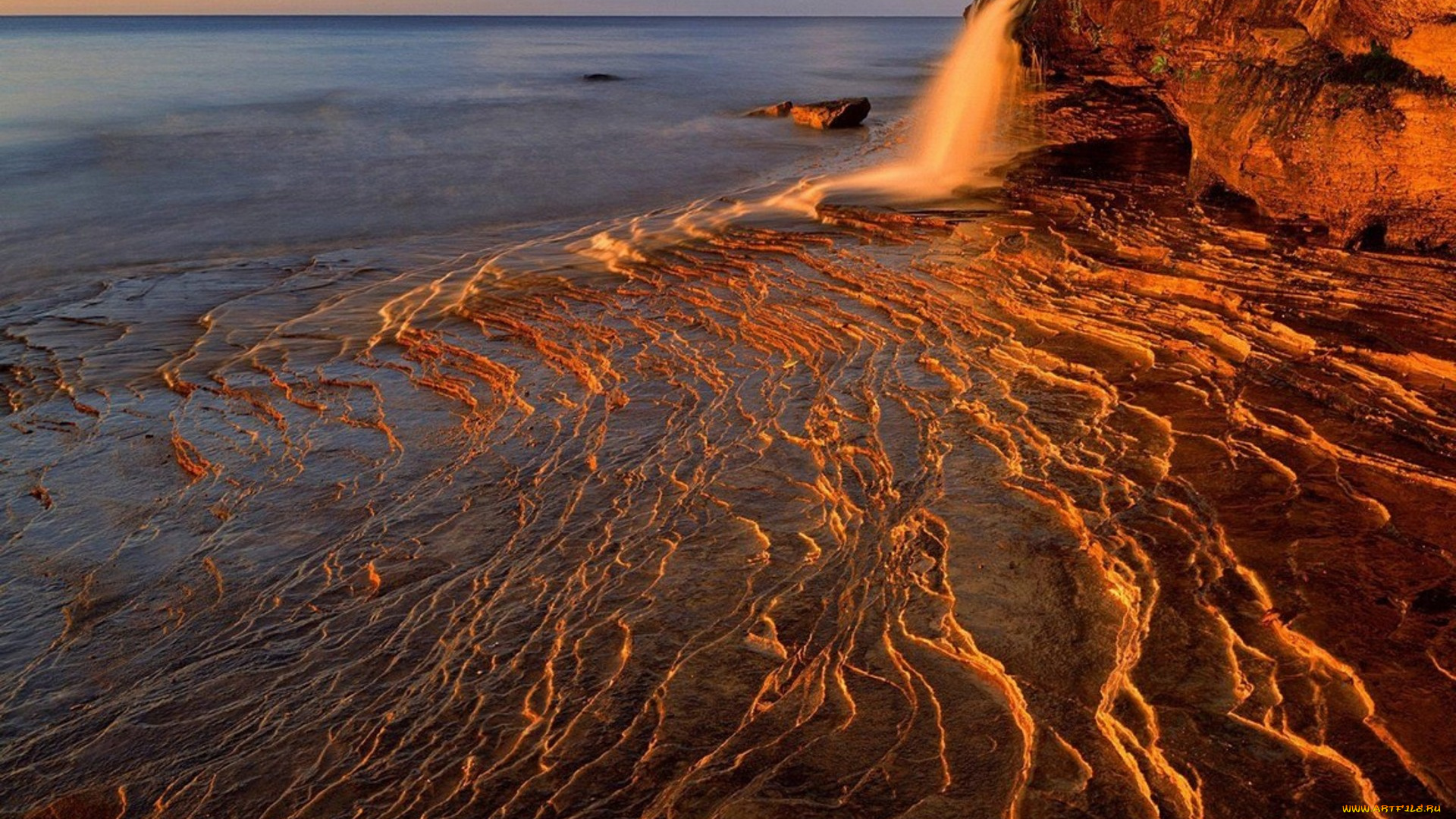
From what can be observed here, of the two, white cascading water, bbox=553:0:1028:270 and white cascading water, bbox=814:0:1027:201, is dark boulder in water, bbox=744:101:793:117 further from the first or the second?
white cascading water, bbox=814:0:1027:201

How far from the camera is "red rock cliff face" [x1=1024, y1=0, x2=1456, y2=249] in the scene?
7.20 m

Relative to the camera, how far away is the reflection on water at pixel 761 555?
3084 mm

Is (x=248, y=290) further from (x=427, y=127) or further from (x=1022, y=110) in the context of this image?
(x=427, y=127)

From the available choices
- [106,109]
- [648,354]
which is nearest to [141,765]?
[648,354]

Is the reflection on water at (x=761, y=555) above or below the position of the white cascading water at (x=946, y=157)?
below

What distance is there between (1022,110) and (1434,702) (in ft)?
45.3

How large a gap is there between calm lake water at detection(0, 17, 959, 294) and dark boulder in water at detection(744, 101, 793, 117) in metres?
0.91

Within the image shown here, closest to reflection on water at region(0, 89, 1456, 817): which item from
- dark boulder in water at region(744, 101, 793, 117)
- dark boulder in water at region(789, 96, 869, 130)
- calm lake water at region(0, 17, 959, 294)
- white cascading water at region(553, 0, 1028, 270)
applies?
white cascading water at region(553, 0, 1028, 270)

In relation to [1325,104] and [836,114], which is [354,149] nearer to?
[836,114]

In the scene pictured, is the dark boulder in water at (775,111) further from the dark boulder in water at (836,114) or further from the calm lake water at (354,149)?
the dark boulder in water at (836,114)

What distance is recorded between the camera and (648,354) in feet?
22.4

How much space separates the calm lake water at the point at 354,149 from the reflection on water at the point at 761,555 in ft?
15.5

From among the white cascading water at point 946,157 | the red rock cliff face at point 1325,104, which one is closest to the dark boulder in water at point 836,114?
the white cascading water at point 946,157

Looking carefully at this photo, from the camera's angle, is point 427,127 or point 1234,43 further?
point 427,127
